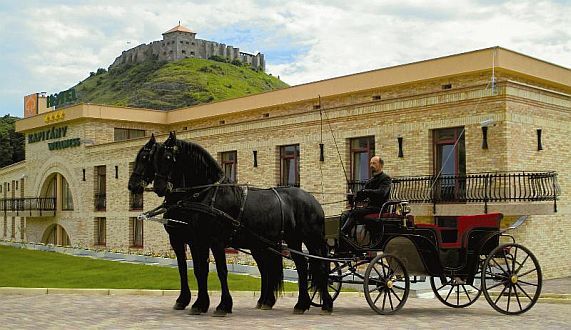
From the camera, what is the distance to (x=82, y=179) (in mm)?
39969

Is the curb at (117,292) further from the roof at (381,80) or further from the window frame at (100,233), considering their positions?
the window frame at (100,233)

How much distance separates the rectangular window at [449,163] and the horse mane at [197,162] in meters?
11.5

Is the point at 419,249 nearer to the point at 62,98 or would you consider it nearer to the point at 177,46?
the point at 62,98

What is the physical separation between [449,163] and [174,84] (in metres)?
79.9

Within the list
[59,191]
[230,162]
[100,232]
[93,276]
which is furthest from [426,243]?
[59,191]

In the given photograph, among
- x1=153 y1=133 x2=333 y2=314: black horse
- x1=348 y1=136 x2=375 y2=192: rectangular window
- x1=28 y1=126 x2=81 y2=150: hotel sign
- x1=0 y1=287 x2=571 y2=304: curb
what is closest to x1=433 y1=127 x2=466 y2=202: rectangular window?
x1=348 y1=136 x2=375 y2=192: rectangular window

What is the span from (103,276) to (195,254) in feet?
35.0

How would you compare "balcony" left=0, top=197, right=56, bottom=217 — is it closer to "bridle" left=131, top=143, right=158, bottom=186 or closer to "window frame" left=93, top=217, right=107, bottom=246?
"window frame" left=93, top=217, right=107, bottom=246

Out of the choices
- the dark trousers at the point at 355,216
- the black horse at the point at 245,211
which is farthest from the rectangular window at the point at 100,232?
the dark trousers at the point at 355,216

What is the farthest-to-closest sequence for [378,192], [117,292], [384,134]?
1. [384,134]
2. [117,292]
3. [378,192]

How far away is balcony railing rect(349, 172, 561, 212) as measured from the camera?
2028 centimetres

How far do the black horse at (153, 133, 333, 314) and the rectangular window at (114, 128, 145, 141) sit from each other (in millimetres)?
31973

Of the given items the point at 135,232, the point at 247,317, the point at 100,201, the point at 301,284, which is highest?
the point at 100,201

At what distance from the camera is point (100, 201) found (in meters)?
38.8
